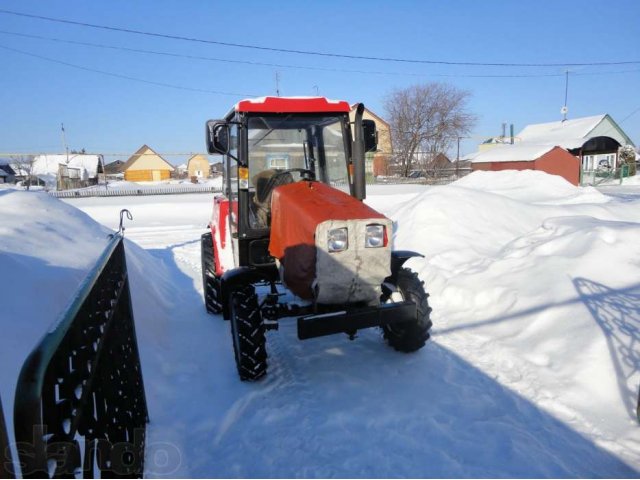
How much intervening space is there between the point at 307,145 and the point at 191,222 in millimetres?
12474

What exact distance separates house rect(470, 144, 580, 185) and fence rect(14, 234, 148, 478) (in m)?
26.9

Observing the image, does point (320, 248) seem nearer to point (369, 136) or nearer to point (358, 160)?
point (358, 160)

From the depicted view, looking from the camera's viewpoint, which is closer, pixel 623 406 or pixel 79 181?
pixel 623 406

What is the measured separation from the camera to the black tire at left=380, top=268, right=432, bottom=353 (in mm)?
3837

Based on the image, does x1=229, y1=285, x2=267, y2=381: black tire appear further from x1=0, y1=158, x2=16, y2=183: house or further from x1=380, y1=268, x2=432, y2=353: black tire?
x1=0, y1=158, x2=16, y2=183: house

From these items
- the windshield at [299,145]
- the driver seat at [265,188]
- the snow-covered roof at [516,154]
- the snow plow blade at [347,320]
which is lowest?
the snow plow blade at [347,320]

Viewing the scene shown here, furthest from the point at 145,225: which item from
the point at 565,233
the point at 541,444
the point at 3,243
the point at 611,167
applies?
the point at 611,167

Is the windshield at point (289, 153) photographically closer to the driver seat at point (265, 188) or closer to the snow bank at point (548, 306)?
→ the driver seat at point (265, 188)

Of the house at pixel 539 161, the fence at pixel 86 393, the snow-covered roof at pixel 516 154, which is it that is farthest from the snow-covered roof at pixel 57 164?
the fence at pixel 86 393

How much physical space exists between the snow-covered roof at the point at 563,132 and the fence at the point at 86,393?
109ft

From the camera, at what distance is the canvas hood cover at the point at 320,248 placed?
324 centimetres

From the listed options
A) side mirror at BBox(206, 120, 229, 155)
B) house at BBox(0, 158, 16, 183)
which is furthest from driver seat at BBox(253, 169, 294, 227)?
house at BBox(0, 158, 16, 183)

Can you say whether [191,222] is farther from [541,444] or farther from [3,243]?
[541,444]

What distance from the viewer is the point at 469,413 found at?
3.11 metres
